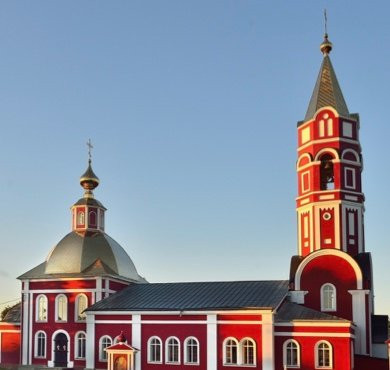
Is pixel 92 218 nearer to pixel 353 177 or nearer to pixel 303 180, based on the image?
pixel 303 180

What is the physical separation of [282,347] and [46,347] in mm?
13789

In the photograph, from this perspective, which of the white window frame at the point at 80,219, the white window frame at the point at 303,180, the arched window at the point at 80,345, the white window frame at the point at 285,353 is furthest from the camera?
the white window frame at the point at 80,219

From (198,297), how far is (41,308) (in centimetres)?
966

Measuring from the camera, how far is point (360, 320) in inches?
1244

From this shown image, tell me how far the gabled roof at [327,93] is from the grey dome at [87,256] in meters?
13.4

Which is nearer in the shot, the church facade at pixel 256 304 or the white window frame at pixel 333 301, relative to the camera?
the church facade at pixel 256 304

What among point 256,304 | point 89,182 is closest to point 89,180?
point 89,182


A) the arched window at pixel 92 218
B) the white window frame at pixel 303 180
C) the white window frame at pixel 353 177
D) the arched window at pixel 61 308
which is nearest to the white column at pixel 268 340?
the white window frame at pixel 303 180

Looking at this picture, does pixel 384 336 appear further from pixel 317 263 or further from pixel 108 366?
pixel 108 366

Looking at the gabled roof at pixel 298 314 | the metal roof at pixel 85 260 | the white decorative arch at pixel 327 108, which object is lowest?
the gabled roof at pixel 298 314

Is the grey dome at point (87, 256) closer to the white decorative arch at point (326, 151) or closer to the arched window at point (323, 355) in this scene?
the arched window at point (323, 355)

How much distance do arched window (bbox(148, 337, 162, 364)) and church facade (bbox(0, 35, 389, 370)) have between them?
0.16 feet

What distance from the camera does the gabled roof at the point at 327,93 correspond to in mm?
35281

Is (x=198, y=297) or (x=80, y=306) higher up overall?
(x=198, y=297)
